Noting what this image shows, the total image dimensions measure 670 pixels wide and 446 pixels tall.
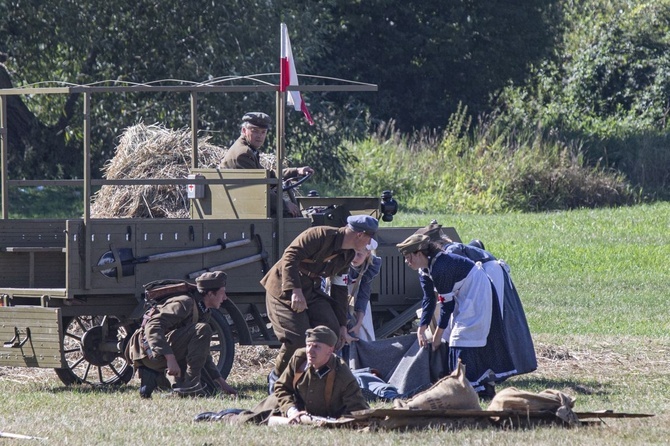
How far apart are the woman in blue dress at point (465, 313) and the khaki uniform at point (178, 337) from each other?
1.67 m

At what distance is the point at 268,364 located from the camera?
38.3ft

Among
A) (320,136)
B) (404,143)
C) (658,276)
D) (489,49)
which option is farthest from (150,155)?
(489,49)

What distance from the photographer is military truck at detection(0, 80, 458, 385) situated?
9961 millimetres

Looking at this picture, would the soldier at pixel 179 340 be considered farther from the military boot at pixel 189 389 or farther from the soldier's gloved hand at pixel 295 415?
the soldier's gloved hand at pixel 295 415

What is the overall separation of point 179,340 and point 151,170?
407 centimetres

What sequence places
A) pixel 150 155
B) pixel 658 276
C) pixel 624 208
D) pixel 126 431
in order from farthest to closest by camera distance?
pixel 624 208, pixel 658 276, pixel 150 155, pixel 126 431

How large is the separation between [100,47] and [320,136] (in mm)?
4846

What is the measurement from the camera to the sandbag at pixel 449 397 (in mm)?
8172

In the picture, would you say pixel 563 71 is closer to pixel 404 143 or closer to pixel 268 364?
pixel 404 143

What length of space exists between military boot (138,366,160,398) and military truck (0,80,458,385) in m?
0.53

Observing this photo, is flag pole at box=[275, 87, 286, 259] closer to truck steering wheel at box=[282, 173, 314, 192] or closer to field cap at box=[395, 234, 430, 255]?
truck steering wheel at box=[282, 173, 314, 192]

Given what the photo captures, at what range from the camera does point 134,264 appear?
1010 cm

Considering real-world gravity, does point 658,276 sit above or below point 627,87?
below

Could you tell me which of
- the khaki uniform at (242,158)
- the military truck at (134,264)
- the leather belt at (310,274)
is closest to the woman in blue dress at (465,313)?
the leather belt at (310,274)
